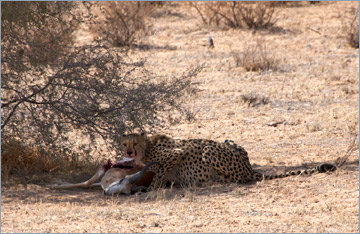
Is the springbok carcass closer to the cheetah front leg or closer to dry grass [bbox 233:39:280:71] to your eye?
the cheetah front leg

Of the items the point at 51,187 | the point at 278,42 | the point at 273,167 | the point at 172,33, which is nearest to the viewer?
the point at 51,187

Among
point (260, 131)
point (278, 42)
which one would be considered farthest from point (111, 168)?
point (278, 42)

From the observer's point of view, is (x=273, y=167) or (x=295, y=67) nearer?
(x=273, y=167)

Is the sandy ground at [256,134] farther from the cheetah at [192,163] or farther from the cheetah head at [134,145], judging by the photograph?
the cheetah head at [134,145]

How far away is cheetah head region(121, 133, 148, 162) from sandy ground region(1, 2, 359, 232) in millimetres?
488

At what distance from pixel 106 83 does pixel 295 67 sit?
236 inches

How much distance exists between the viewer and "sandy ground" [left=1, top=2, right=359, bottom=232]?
4.94 metres

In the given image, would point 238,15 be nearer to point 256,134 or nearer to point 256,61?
point 256,61

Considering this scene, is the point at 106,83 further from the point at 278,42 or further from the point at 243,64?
the point at 278,42

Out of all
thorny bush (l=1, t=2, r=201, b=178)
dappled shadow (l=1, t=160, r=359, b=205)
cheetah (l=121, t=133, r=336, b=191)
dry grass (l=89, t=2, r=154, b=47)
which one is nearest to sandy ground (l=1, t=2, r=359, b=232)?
dappled shadow (l=1, t=160, r=359, b=205)

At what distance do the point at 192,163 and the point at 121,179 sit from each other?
72 cm

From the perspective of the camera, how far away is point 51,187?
600cm

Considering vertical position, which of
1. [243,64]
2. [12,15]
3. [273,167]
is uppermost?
[12,15]

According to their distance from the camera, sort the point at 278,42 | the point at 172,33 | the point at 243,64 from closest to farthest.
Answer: the point at 243,64 → the point at 278,42 → the point at 172,33
